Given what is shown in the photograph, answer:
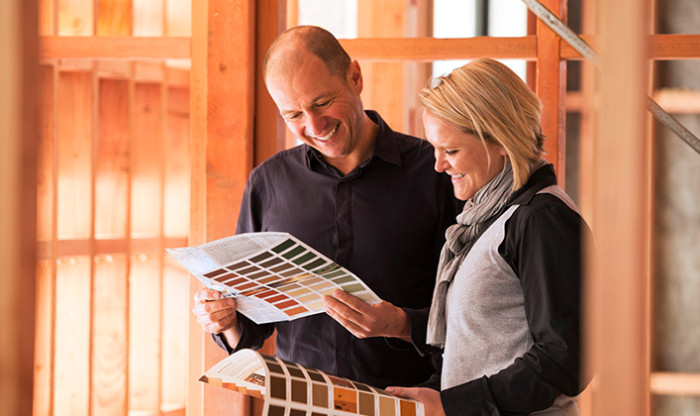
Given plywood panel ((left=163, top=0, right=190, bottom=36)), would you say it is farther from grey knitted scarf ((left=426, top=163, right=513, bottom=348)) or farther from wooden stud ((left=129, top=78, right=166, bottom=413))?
grey knitted scarf ((left=426, top=163, right=513, bottom=348))

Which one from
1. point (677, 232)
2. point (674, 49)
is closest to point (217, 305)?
point (674, 49)

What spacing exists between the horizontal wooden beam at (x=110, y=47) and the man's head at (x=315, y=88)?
1.61 ft

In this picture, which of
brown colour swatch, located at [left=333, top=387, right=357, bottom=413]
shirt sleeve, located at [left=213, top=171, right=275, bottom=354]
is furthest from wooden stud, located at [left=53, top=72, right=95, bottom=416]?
brown colour swatch, located at [left=333, top=387, right=357, bottom=413]

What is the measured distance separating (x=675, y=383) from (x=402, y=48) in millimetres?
1970

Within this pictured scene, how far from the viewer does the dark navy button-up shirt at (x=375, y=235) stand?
58.4 inches

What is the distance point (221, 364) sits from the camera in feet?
3.71

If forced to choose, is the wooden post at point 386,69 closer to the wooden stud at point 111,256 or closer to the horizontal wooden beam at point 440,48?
the wooden stud at point 111,256

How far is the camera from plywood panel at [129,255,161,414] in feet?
9.48

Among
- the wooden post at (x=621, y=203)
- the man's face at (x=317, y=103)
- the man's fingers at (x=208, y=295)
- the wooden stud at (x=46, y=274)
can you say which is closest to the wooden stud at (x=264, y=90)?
the man's face at (x=317, y=103)

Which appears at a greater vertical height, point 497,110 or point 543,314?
point 497,110

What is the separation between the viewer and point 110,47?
1.85 meters

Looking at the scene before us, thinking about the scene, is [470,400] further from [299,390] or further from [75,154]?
[75,154]

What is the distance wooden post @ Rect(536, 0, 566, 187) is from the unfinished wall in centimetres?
158

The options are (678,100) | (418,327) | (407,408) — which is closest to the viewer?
(407,408)
